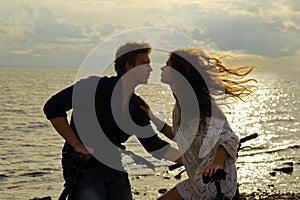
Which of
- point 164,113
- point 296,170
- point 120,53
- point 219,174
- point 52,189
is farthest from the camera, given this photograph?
point 296,170

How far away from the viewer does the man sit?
6.71 metres

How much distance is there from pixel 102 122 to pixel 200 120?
4.35 feet

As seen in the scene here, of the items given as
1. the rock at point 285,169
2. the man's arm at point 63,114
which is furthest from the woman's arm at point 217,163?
the rock at point 285,169

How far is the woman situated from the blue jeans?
1013 mm

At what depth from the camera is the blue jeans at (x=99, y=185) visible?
22.3ft

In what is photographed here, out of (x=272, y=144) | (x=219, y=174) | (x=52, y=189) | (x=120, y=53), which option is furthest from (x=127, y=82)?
(x=272, y=144)

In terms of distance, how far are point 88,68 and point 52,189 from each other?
1751 cm

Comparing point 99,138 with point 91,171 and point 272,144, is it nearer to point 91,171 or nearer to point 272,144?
point 91,171

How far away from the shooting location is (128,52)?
6801mm

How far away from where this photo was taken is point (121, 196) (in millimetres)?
7105

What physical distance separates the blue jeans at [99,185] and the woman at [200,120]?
39.9 inches

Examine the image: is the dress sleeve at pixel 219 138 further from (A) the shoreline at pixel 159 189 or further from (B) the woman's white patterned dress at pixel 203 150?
(A) the shoreline at pixel 159 189

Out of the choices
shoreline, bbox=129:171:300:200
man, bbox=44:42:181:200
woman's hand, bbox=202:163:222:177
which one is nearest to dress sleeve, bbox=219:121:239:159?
woman's hand, bbox=202:163:222:177

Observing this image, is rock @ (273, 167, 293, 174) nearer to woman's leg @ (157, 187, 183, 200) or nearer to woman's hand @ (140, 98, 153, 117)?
woman's hand @ (140, 98, 153, 117)
